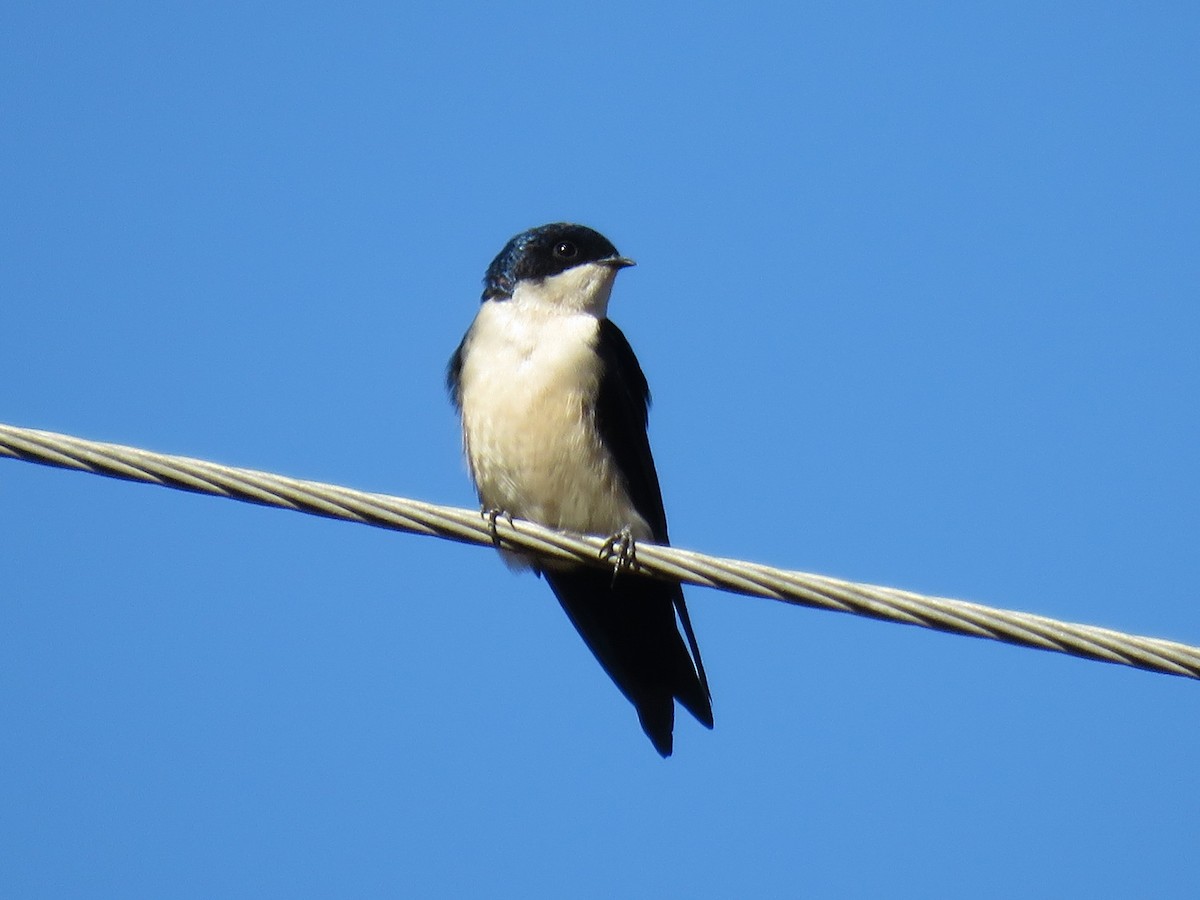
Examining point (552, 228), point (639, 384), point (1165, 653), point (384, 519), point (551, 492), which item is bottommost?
point (1165, 653)

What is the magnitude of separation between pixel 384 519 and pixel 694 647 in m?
2.30

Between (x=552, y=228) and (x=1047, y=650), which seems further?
(x=552, y=228)

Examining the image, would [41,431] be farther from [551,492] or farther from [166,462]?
[551,492]

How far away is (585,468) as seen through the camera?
20.7 ft

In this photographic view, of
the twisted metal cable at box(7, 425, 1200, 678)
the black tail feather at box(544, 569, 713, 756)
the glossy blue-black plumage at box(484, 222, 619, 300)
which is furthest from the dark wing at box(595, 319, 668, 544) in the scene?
the twisted metal cable at box(7, 425, 1200, 678)

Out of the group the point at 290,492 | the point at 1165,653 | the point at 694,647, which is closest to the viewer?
the point at 1165,653

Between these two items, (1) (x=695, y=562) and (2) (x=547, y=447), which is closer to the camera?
(1) (x=695, y=562)

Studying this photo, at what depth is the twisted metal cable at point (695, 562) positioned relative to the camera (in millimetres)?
3703

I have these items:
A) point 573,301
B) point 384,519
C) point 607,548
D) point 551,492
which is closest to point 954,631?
point 384,519

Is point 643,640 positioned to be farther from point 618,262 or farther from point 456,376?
point 618,262

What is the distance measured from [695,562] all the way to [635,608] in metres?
2.34

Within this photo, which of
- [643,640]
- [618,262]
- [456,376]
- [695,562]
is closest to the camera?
[695,562]

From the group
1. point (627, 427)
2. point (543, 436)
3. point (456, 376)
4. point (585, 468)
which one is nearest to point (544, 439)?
point (543, 436)

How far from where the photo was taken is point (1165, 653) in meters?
3.69
